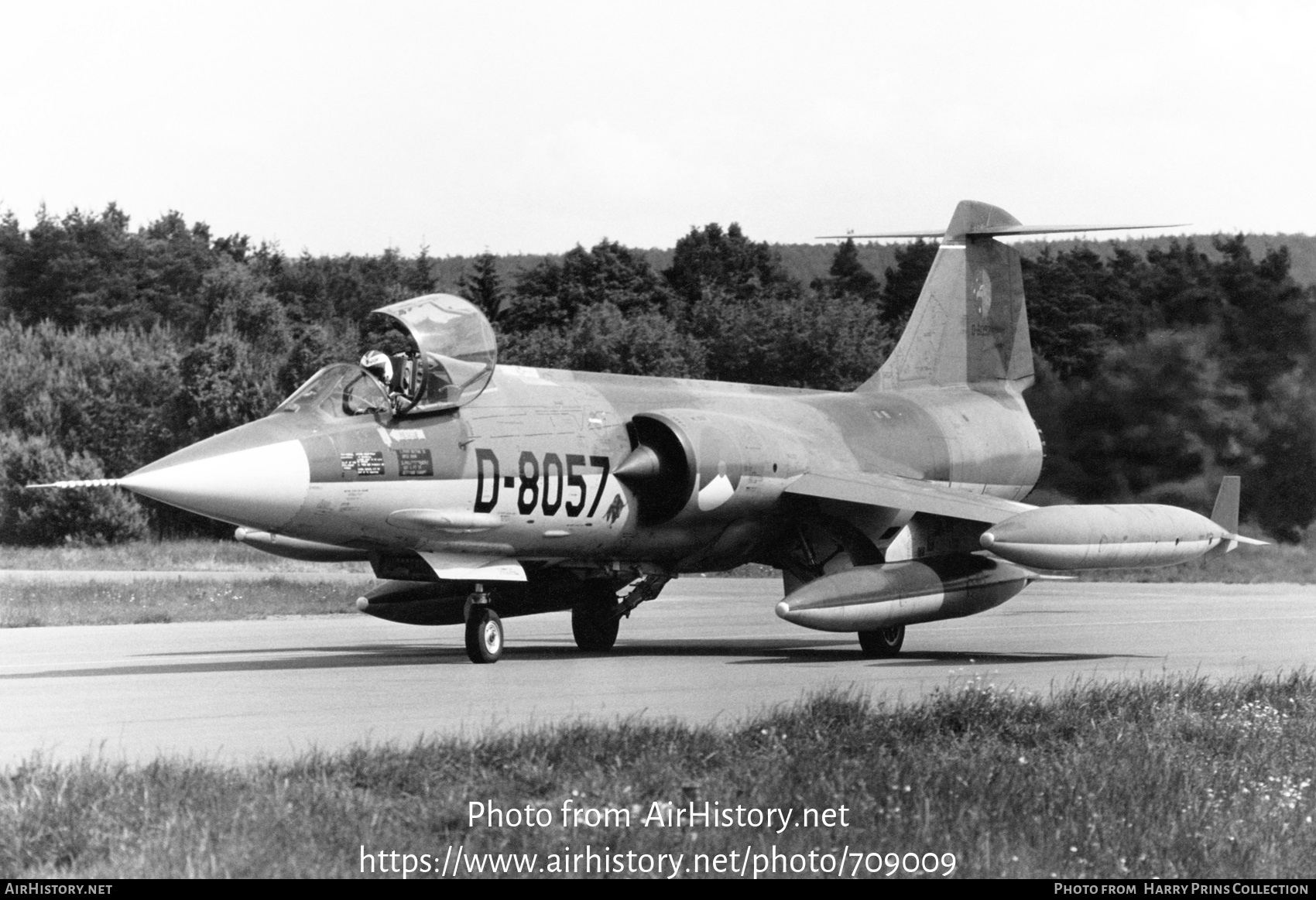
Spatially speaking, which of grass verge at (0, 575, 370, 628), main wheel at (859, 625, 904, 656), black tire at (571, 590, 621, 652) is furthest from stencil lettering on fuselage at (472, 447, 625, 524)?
grass verge at (0, 575, 370, 628)

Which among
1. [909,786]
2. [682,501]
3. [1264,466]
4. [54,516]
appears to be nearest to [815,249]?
[54,516]

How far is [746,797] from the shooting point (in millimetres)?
6410

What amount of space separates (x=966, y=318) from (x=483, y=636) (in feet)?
28.0

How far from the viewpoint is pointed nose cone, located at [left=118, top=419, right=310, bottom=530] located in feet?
37.4

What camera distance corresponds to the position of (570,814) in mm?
5977

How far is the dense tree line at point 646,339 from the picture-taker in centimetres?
2278

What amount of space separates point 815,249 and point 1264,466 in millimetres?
102326

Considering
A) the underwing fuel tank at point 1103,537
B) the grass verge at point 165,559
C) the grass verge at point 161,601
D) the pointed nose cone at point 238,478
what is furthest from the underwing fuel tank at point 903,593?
the grass verge at point 165,559

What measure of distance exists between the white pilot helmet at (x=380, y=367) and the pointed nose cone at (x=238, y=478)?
0.96 metres

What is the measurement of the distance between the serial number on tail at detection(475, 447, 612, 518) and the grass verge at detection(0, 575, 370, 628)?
26.2 feet

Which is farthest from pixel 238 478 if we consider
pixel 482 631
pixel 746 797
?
pixel 746 797

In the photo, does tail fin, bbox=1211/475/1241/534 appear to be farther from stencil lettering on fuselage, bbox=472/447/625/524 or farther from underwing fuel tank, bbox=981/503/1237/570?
stencil lettering on fuselage, bbox=472/447/625/524

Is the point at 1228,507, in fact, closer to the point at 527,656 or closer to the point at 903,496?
the point at 903,496

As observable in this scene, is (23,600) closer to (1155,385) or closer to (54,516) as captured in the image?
(1155,385)
